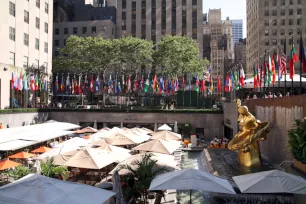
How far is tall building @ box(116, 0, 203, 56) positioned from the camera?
82000mm

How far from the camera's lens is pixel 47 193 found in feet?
25.1

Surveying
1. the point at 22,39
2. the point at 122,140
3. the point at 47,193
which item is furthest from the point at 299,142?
the point at 22,39

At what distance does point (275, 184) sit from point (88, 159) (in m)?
8.93

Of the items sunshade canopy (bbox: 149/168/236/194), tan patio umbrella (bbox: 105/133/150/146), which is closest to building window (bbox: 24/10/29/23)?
tan patio umbrella (bbox: 105/133/150/146)

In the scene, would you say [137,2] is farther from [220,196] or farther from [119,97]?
[220,196]

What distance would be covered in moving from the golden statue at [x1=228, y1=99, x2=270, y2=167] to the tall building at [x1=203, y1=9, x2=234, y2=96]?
94606mm

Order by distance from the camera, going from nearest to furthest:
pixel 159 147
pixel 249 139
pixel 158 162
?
pixel 158 162 < pixel 249 139 < pixel 159 147

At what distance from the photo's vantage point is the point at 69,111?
43.2 metres

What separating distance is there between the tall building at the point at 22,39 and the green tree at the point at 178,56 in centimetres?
2027

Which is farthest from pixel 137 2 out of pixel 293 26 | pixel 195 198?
pixel 195 198

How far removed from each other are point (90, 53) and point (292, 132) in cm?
4812

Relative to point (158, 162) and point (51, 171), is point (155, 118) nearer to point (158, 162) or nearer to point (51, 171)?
point (158, 162)

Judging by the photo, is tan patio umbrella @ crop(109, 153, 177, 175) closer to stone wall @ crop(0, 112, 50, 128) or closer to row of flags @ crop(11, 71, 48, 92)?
stone wall @ crop(0, 112, 50, 128)

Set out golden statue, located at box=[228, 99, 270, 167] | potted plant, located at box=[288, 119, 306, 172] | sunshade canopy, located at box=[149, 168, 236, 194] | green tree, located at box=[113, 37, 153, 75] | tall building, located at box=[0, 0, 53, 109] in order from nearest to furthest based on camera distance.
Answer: sunshade canopy, located at box=[149, 168, 236, 194] → potted plant, located at box=[288, 119, 306, 172] → golden statue, located at box=[228, 99, 270, 167] → tall building, located at box=[0, 0, 53, 109] → green tree, located at box=[113, 37, 153, 75]
